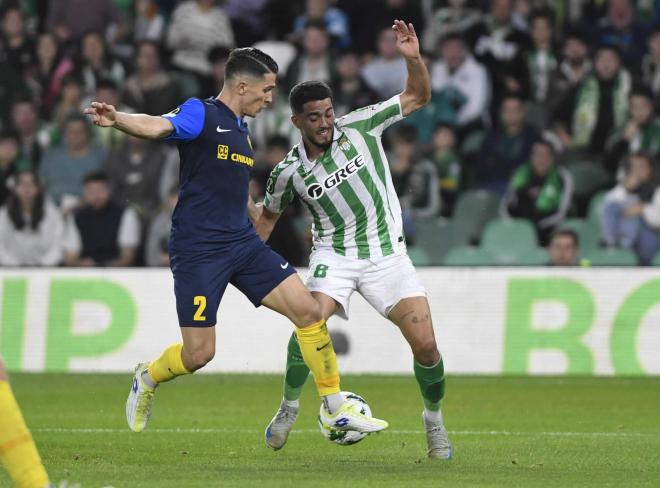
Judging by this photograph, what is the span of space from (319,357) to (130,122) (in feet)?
6.29

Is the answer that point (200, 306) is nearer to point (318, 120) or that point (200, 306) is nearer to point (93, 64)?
point (318, 120)

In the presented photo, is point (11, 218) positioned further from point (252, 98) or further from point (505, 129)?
point (252, 98)

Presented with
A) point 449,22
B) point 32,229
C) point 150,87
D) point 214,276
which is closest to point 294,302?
point 214,276

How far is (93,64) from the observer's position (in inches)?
773

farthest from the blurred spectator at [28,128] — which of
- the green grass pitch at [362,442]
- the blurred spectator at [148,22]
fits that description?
the green grass pitch at [362,442]

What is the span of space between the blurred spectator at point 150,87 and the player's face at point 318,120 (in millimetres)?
9940

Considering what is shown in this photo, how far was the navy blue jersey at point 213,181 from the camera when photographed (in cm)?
852

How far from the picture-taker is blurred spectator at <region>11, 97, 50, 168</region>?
752 inches

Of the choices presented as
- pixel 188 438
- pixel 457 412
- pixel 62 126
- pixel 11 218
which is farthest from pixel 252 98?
pixel 62 126

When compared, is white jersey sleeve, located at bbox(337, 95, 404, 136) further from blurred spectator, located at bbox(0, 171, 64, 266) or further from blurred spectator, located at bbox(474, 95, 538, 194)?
blurred spectator, located at bbox(0, 171, 64, 266)

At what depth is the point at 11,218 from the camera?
17.3m

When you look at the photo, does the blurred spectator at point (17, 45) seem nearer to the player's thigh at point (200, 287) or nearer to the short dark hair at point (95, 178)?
the short dark hair at point (95, 178)

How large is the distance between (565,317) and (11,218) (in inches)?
271

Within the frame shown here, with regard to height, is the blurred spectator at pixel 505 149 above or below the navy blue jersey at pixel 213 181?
below
